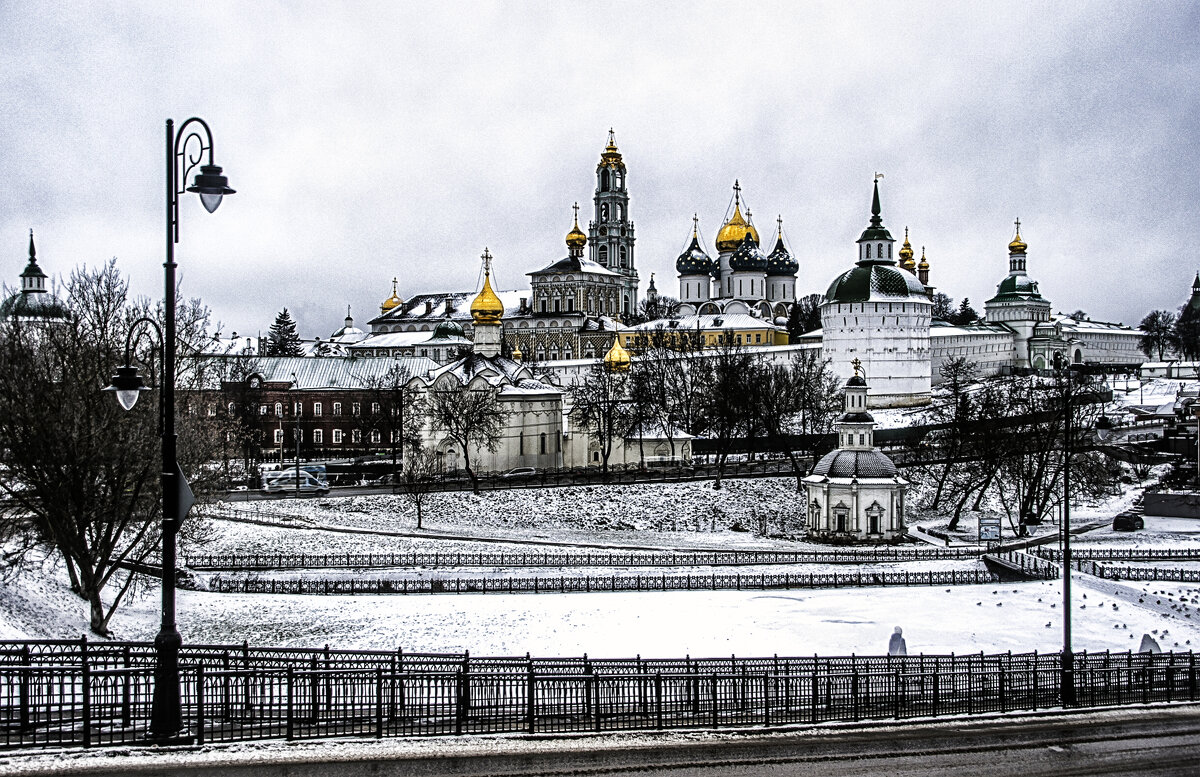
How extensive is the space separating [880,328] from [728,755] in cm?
7914

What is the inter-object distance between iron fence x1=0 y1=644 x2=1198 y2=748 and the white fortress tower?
230ft

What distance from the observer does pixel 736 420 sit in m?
69.2

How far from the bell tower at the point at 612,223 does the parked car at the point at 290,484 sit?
77852 mm

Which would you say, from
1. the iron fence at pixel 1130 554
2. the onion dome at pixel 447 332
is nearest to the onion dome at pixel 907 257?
the onion dome at pixel 447 332

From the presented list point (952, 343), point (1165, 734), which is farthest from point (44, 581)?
point (952, 343)

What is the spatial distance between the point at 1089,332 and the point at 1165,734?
139m

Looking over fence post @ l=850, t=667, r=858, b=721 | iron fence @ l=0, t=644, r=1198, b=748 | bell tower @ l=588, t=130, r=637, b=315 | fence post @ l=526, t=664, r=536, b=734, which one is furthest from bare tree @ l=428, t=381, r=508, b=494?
bell tower @ l=588, t=130, r=637, b=315

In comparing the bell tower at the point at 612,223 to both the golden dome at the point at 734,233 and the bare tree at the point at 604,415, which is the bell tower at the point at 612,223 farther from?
the bare tree at the point at 604,415

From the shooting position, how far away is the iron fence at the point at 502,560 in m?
40.2

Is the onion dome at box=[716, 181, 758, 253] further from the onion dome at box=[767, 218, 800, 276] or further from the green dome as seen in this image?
the green dome

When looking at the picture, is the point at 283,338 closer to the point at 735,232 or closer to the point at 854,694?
the point at 735,232

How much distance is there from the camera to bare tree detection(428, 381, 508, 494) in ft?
198

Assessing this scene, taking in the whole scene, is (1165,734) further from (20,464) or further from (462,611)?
(20,464)

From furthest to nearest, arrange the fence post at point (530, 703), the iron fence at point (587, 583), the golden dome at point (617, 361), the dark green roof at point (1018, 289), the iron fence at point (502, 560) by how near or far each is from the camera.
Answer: the dark green roof at point (1018, 289) < the golden dome at point (617, 361) < the iron fence at point (502, 560) < the iron fence at point (587, 583) < the fence post at point (530, 703)
